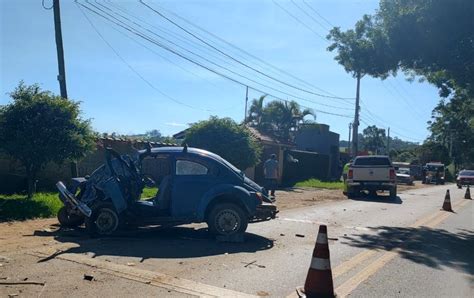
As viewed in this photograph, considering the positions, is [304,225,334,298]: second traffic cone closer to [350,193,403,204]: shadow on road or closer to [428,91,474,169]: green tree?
[350,193,403,204]: shadow on road

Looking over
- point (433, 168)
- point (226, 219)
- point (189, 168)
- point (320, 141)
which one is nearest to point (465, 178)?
point (433, 168)

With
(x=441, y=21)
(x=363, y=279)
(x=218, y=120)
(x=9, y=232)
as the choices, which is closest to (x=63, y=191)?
(x=9, y=232)

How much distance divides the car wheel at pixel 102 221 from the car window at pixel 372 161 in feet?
50.5

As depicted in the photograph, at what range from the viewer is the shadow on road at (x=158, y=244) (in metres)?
7.93

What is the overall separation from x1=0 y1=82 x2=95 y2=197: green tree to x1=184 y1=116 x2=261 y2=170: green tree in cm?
797

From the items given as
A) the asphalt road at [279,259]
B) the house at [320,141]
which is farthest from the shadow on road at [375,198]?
the house at [320,141]

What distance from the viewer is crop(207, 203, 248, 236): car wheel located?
9273 millimetres

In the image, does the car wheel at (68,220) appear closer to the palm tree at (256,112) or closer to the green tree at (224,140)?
the green tree at (224,140)

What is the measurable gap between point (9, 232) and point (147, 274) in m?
4.28

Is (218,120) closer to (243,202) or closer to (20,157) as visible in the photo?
(20,157)

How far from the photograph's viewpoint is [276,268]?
726 centimetres

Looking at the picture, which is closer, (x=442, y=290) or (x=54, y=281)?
(x=54, y=281)

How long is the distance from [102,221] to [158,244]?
1.20 metres

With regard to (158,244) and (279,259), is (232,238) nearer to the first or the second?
(158,244)
